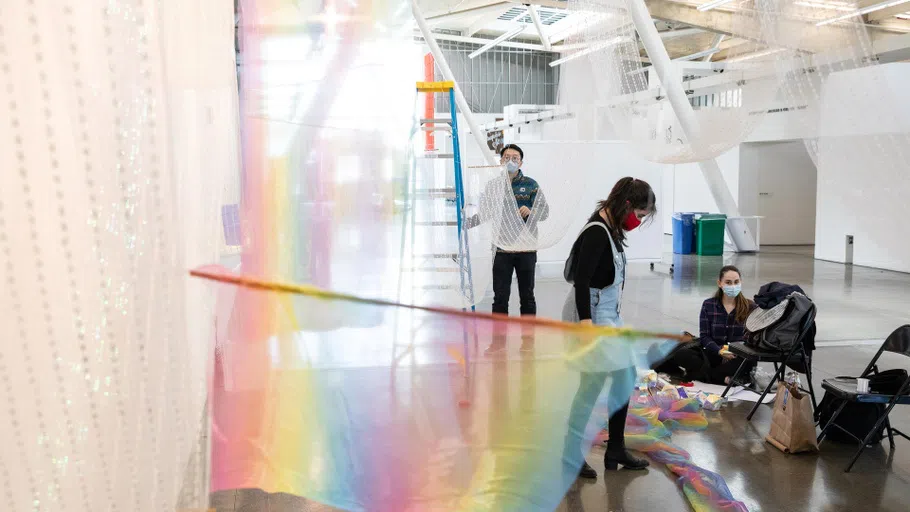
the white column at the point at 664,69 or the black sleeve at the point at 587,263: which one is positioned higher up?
the white column at the point at 664,69

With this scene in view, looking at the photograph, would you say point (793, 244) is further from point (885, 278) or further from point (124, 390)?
point (124, 390)

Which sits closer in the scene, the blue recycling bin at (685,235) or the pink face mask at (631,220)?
the pink face mask at (631,220)

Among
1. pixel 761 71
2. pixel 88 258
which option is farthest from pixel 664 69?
pixel 88 258

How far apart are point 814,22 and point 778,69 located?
34 cm

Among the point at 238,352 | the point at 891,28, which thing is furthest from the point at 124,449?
the point at 891,28

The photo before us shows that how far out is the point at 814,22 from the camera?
393 centimetres

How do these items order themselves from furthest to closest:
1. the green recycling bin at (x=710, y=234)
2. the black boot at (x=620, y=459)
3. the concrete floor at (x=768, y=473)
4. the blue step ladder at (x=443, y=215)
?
the green recycling bin at (x=710, y=234)
the blue step ladder at (x=443, y=215)
the black boot at (x=620, y=459)
the concrete floor at (x=768, y=473)

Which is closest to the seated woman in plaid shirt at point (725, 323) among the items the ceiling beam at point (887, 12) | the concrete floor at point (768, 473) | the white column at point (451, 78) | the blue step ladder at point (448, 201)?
the concrete floor at point (768, 473)

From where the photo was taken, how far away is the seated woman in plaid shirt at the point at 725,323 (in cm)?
468

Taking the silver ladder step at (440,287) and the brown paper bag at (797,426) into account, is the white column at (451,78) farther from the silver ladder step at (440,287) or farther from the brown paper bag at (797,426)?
the brown paper bag at (797,426)

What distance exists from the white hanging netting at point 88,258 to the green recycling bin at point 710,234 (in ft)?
40.2

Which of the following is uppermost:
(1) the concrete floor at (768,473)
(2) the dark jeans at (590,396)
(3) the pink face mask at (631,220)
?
(3) the pink face mask at (631,220)

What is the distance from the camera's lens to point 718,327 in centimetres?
475

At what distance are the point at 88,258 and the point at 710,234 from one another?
12.5 meters
